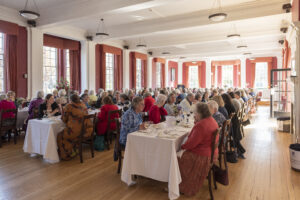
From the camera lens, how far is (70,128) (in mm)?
3973

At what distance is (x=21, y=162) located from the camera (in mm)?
4020

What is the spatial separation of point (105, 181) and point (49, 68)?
7448mm

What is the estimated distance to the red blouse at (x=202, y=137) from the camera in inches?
104

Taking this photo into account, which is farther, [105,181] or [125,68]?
[125,68]

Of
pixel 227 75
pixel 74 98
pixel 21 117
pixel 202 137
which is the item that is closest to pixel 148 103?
pixel 74 98

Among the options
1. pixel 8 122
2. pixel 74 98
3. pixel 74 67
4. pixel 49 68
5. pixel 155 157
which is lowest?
pixel 155 157

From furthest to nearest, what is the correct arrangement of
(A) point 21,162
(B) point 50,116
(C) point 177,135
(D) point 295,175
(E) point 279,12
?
(E) point 279,12 → (B) point 50,116 → (A) point 21,162 → (D) point 295,175 → (C) point 177,135

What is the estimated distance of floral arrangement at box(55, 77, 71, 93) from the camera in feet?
29.5

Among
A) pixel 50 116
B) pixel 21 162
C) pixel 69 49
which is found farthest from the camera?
pixel 69 49

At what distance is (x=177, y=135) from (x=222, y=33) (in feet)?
26.6

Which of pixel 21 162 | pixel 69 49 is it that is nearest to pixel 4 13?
pixel 69 49

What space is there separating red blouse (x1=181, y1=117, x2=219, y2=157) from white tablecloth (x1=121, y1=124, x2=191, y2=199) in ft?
0.76

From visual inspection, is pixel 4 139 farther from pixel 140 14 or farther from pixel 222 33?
pixel 222 33

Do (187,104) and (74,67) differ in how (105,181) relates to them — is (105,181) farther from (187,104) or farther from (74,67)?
(74,67)
